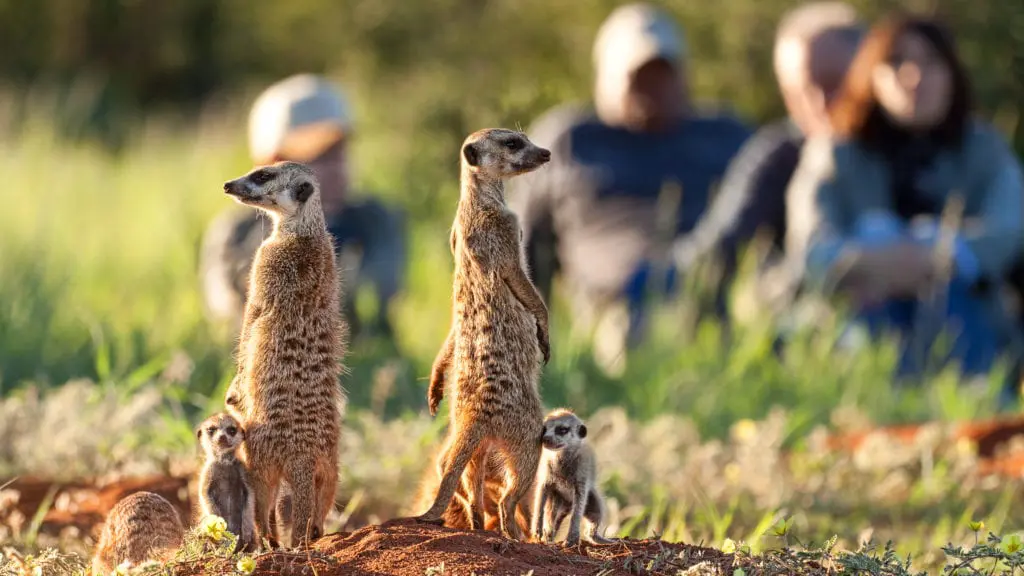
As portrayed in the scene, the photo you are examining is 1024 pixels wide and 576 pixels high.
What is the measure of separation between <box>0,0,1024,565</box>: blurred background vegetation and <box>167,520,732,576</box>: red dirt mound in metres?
1.27

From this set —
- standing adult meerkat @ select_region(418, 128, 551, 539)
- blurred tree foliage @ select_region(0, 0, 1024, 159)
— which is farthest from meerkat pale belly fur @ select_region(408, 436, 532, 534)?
blurred tree foliage @ select_region(0, 0, 1024, 159)

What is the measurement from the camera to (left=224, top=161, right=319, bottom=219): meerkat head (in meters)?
3.88

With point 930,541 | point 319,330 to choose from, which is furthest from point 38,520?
point 930,541

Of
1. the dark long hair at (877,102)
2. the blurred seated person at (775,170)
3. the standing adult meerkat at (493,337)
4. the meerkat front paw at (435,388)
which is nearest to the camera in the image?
the standing adult meerkat at (493,337)

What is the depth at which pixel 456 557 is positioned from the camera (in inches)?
141

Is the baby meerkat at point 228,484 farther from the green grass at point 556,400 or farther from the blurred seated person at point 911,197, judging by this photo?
the blurred seated person at point 911,197

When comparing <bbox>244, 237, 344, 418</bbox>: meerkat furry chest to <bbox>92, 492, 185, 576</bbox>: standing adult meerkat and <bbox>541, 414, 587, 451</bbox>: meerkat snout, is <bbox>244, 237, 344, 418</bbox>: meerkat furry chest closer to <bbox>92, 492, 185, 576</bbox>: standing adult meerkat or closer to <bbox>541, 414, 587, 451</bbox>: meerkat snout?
<bbox>92, 492, 185, 576</bbox>: standing adult meerkat

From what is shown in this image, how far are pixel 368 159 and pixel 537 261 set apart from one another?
6270mm

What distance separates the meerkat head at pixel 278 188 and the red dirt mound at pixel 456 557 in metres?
0.82

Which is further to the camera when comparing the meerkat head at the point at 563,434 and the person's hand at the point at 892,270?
the person's hand at the point at 892,270

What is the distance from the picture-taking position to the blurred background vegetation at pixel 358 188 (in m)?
6.50

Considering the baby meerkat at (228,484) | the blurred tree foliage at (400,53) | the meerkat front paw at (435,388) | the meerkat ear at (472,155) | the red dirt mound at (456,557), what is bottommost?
→ the red dirt mound at (456,557)

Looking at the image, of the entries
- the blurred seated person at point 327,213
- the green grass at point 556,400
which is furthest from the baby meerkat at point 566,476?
the blurred seated person at point 327,213

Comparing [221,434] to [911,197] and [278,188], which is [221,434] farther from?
[911,197]
